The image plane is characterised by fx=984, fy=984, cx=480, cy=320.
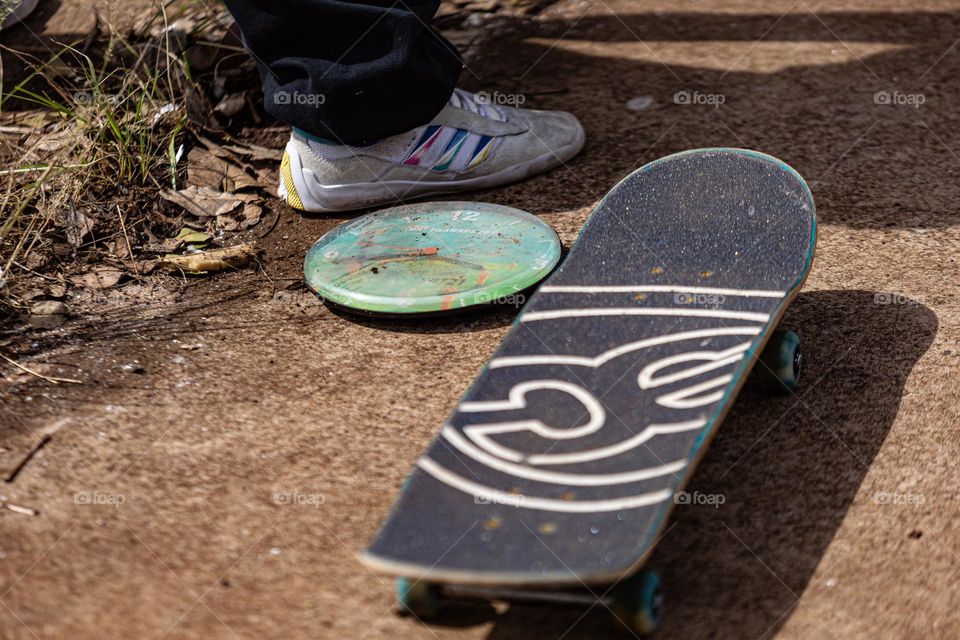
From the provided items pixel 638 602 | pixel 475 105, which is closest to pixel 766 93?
pixel 475 105

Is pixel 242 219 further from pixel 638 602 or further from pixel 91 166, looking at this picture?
pixel 638 602

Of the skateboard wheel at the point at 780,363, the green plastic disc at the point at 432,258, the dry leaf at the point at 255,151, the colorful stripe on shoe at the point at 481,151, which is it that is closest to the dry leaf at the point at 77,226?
the dry leaf at the point at 255,151

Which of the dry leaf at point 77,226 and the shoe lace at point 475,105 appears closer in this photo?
the dry leaf at point 77,226

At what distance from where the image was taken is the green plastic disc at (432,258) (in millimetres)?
2242

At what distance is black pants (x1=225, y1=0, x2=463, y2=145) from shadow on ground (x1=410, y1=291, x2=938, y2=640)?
43.8 inches

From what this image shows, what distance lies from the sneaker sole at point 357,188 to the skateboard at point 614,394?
2.02 feet

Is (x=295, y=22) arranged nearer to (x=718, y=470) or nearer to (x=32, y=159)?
(x=32, y=159)

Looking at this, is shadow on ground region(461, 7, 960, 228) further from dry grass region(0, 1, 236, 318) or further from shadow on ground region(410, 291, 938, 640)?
dry grass region(0, 1, 236, 318)

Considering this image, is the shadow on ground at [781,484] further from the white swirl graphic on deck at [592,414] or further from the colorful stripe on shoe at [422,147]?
the colorful stripe on shoe at [422,147]

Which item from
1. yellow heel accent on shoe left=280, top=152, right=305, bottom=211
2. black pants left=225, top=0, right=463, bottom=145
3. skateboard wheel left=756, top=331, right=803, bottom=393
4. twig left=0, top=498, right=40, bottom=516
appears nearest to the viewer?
twig left=0, top=498, right=40, bottom=516

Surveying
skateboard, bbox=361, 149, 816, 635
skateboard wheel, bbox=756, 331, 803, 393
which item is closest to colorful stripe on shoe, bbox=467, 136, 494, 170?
skateboard, bbox=361, 149, 816, 635

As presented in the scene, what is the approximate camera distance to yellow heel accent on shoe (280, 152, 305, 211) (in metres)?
2.68

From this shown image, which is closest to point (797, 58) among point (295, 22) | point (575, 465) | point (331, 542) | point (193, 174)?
point (295, 22)

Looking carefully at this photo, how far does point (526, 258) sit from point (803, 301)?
25.6 inches
